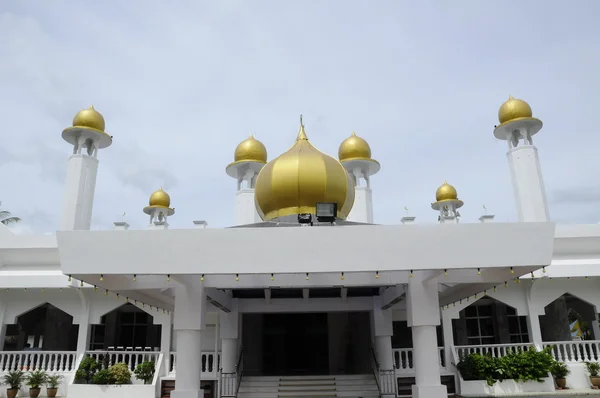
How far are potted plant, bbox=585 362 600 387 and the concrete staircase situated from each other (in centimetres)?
618

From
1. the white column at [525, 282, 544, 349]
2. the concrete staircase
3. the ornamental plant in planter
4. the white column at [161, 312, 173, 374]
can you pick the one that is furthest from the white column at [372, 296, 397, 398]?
the white column at [161, 312, 173, 374]

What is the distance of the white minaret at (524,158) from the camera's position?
1577 centimetres

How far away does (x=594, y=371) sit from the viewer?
518 inches

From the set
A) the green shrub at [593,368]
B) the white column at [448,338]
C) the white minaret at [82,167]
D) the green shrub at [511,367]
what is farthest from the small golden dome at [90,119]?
the green shrub at [593,368]

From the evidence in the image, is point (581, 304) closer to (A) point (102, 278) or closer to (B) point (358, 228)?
(B) point (358, 228)

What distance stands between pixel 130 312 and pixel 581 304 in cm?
1928

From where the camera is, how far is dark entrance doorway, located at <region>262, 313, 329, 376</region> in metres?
16.6

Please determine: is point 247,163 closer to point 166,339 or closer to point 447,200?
point 166,339

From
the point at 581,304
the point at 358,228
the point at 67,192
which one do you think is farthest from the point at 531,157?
the point at 67,192

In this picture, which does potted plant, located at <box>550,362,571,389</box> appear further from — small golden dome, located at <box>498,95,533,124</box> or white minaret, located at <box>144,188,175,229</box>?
white minaret, located at <box>144,188,175,229</box>

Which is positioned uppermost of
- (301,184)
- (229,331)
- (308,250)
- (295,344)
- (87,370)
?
(301,184)

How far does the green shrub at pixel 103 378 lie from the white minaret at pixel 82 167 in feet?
15.7

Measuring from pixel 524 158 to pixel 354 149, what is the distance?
664cm

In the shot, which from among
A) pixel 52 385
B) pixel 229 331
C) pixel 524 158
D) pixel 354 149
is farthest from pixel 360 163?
pixel 52 385
